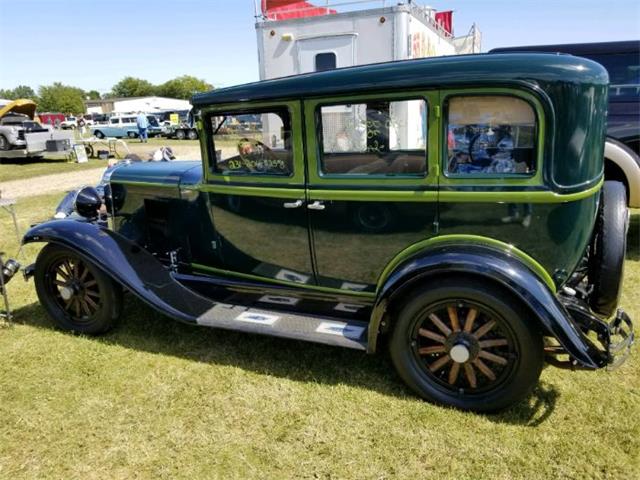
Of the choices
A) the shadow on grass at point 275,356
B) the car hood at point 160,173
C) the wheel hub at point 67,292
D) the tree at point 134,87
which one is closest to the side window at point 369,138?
the car hood at point 160,173

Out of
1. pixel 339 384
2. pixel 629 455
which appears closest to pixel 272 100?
pixel 339 384

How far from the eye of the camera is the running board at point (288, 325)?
10.0 ft

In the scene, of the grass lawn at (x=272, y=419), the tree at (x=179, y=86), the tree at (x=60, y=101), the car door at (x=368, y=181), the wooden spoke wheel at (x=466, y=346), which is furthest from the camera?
the tree at (x=179, y=86)

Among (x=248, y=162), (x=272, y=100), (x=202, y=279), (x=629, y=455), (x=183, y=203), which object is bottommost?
(x=629, y=455)

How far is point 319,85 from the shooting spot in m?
3.01

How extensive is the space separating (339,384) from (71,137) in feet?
55.8

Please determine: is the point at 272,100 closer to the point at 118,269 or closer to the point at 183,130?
the point at 118,269

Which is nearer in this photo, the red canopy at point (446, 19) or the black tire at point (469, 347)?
the black tire at point (469, 347)

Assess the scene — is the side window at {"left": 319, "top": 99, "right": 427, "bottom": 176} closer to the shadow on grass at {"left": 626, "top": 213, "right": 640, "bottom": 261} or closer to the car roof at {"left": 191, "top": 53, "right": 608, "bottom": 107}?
the car roof at {"left": 191, "top": 53, "right": 608, "bottom": 107}

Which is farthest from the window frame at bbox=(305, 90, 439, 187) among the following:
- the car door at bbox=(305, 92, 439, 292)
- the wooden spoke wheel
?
the wooden spoke wheel

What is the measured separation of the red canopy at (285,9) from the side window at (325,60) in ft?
3.33

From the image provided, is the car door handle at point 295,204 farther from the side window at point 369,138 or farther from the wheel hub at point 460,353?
the wheel hub at point 460,353

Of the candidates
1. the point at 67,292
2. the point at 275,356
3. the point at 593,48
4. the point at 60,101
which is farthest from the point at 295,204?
the point at 60,101

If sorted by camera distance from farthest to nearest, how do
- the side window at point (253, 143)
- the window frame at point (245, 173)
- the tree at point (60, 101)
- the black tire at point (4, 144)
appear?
the tree at point (60, 101) → the black tire at point (4, 144) → the side window at point (253, 143) → the window frame at point (245, 173)
